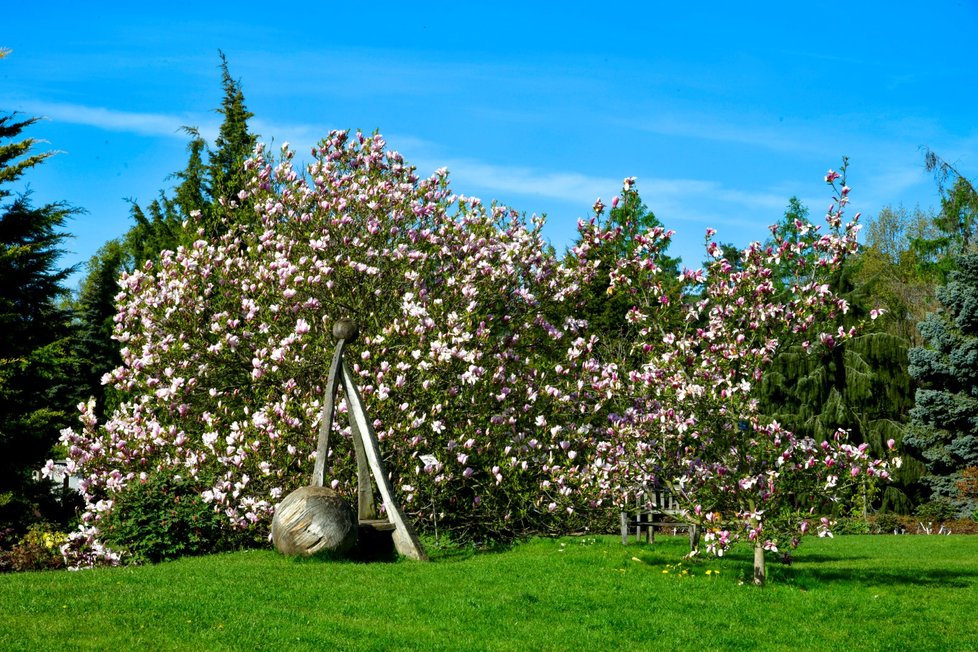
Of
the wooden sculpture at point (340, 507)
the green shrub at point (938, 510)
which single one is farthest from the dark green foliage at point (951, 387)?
the wooden sculpture at point (340, 507)

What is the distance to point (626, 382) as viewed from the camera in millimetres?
15062

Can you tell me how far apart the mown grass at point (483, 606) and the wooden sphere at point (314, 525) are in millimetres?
392

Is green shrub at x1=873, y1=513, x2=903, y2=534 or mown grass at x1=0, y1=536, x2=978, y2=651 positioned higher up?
mown grass at x1=0, y1=536, x2=978, y2=651

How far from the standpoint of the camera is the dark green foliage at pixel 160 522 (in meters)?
15.4

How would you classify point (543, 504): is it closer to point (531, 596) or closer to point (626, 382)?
point (626, 382)

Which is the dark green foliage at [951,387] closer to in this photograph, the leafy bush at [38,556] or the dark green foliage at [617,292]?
the dark green foliage at [617,292]

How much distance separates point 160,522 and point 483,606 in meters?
7.17

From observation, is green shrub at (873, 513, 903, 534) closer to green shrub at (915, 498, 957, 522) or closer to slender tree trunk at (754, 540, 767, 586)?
green shrub at (915, 498, 957, 522)

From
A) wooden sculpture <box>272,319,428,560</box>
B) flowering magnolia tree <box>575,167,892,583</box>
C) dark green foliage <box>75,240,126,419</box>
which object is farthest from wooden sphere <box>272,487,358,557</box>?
dark green foliage <box>75,240,126,419</box>

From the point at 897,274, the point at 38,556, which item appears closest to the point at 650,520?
the point at 38,556

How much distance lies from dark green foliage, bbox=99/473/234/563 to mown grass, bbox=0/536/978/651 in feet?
3.19

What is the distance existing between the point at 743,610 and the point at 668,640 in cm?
204

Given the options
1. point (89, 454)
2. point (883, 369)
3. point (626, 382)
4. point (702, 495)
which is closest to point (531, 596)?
point (702, 495)

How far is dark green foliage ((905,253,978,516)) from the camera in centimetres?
3077
